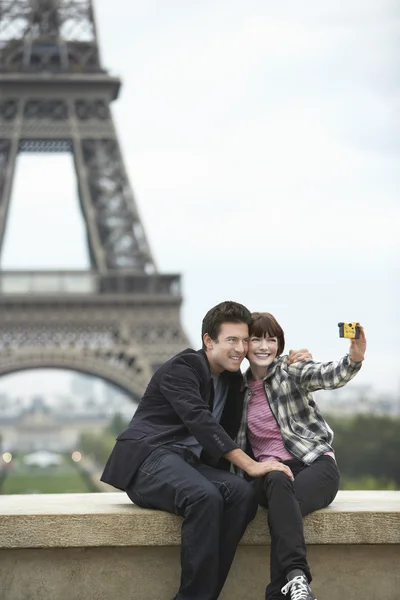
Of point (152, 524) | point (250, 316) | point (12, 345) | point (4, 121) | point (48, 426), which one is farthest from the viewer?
point (48, 426)

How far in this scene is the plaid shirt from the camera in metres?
4.68

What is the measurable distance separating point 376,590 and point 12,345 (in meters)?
29.1

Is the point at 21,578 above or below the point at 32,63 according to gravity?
below

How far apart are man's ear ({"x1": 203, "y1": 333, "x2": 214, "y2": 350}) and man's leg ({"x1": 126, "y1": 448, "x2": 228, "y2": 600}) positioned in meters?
0.60

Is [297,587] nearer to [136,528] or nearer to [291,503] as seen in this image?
[291,503]

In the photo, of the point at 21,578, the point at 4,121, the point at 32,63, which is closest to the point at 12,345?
the point at 4,121

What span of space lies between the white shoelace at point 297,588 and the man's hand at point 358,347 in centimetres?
111

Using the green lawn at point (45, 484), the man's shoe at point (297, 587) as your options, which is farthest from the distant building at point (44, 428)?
the man's shoe at point (297, 587)

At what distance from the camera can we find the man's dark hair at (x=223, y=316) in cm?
471

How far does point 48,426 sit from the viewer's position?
111500mm

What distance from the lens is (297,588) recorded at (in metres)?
4.01

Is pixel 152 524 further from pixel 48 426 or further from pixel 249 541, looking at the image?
pixel 48 426

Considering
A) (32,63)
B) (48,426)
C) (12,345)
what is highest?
(32,63)

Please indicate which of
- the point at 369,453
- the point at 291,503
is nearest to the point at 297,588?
the point at 291,503
